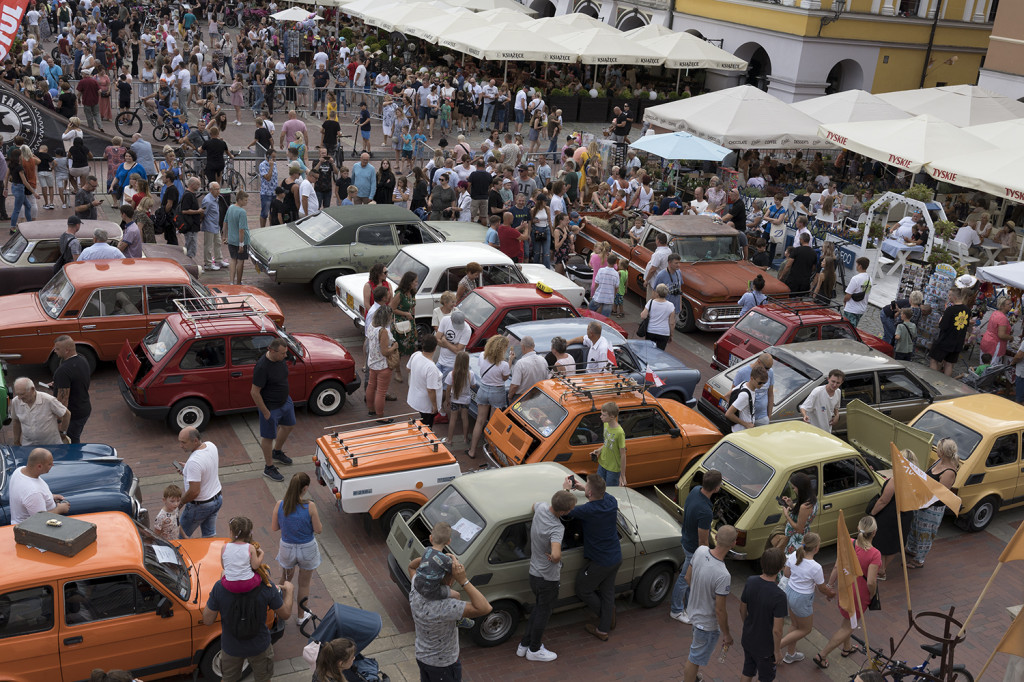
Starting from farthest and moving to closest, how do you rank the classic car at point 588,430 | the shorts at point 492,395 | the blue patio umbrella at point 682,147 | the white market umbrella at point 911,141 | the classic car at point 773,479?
the blue patio umbrella at point 682,147 < the white market umbrella at point 911,141 < the shorts at point 492,395 < the classic car at point 588,430 < the classic car at point 773,479

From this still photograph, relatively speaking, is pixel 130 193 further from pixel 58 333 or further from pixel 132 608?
pixel 132 608

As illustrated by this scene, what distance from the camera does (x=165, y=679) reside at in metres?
7.48

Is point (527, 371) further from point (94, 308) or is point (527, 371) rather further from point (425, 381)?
point (94, 308)

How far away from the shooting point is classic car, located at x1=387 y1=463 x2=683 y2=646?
8094 millimetres

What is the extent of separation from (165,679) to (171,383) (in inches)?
174

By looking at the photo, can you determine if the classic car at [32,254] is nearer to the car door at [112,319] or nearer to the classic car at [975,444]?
the car door at [112,319]

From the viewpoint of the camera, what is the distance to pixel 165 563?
289 inches

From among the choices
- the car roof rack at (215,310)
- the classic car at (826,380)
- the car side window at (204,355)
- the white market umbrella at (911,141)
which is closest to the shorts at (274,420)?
the car side window at (204,355)

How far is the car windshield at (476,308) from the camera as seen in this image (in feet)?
43.4

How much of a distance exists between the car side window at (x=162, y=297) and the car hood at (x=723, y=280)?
27.8 feet

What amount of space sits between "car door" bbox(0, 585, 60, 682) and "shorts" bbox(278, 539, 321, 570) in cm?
191

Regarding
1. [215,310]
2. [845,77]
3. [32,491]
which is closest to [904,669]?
[32,491]

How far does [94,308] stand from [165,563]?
19.4 feet

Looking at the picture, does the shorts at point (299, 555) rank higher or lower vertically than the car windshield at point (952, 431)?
higher
